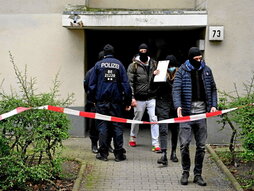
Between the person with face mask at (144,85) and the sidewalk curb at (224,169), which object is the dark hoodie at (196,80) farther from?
the person with face mask at (144,85)

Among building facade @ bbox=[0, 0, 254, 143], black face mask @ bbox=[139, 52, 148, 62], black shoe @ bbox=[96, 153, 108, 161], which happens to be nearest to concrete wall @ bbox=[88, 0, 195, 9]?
building facade @ bbox=[0, 0, 254, 143]

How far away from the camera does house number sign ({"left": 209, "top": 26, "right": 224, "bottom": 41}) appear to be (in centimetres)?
854

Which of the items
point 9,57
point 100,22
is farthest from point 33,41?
point 100,22

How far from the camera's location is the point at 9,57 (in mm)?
9211

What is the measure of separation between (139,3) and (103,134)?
146 inches

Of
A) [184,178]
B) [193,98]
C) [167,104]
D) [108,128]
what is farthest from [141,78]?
[184,178]

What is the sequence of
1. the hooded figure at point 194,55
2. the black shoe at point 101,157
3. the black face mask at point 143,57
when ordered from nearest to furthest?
the hooded figure at point 194,55
the black shoe at point 101,157
the black face mask at point 143,57

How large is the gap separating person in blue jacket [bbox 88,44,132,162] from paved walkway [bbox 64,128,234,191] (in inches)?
15.7

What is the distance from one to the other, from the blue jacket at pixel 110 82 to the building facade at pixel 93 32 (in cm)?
150

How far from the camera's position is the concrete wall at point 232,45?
28.1ft

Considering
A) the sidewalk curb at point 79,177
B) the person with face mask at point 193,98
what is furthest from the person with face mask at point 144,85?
the person with face mask at point 193,98

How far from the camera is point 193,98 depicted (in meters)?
6.32

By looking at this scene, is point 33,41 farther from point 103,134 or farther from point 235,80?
point 235,80

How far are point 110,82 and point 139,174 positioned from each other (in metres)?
1.67
